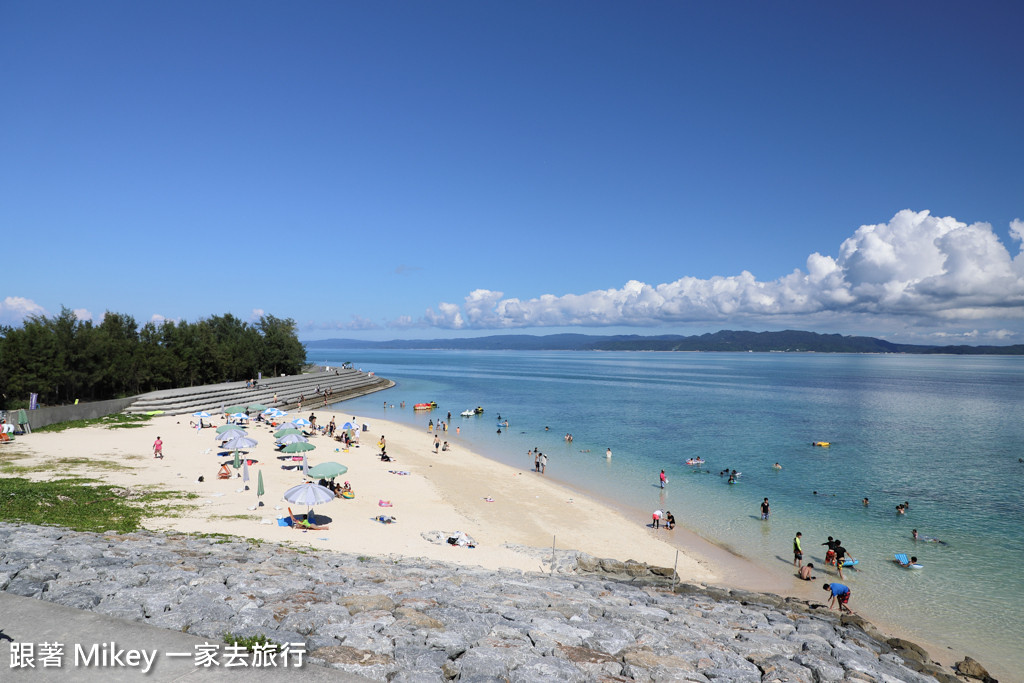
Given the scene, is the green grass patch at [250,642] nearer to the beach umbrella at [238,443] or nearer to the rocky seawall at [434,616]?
the rocky seawall at [434,616]

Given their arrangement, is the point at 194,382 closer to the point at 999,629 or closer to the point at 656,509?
the point at 656,509

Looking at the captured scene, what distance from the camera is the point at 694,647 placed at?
34.2 feet

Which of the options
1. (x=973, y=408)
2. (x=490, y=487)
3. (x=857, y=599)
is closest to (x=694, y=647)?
(x=857, y=599)

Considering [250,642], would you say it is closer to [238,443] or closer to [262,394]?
[238,443]

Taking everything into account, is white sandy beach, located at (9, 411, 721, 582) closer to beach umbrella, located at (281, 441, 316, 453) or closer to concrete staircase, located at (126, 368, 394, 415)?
beach umbrella, located at (281, 441, 316, 453)

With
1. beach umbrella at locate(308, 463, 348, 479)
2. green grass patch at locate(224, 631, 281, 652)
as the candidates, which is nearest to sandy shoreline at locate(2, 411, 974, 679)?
beach umbrella at locate(308, 463, 348, 479)

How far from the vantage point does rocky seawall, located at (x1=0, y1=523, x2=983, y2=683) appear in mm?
7758

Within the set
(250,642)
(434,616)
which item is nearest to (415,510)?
(434,616)

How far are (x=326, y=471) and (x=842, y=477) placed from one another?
36299 millimetres

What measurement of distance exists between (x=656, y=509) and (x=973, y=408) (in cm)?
8252

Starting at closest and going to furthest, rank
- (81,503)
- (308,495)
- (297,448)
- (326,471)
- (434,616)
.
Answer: (434,616) < (81,503) < (308,495) < (326,471) < (297,448)

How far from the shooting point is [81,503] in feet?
60.0

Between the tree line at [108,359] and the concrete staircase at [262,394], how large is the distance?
3.83 meters

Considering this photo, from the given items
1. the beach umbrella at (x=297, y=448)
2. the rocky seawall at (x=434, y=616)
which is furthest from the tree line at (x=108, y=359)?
the rocky seawall at (x=434, y=616)
